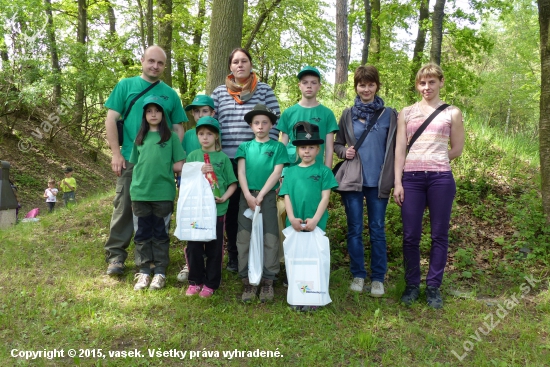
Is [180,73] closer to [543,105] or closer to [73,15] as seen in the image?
[73,15]

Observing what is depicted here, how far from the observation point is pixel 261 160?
395cm

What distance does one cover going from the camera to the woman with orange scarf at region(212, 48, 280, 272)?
165 inches

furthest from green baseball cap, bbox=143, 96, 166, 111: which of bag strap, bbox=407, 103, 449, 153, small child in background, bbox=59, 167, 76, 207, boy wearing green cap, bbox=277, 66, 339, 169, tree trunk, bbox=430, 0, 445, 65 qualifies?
small child in background, bbox=59, 167, 76, 207

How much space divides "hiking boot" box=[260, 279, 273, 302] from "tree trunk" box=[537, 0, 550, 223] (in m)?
3.76

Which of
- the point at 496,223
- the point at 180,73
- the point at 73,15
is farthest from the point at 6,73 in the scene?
the point at 496,223

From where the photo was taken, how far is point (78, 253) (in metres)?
5.11

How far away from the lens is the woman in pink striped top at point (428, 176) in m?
3.77

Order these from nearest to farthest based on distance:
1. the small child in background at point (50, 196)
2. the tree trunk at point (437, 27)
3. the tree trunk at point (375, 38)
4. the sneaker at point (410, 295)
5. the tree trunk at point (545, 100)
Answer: the sneaker at point (410, 295), the tree trunk at point (545, 100), the tree trunk at point (437, 27), the small child in background at point (50, 196), the tree trunk at point (375, 38)

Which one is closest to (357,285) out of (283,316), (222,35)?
(283,316)

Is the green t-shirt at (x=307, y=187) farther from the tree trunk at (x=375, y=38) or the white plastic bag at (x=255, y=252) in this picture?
the tree trunk at (x=375, y=38)

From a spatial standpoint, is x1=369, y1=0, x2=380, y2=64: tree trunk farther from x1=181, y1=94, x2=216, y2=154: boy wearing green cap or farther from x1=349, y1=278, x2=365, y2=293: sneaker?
x1=349, y1=278, x2=365, y2=293: sneaker

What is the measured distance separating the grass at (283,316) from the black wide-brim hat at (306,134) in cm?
160

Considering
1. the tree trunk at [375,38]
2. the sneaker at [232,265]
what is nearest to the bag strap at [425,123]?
the sneaker at [232,265]

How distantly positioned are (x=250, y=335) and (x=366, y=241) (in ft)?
8.81
